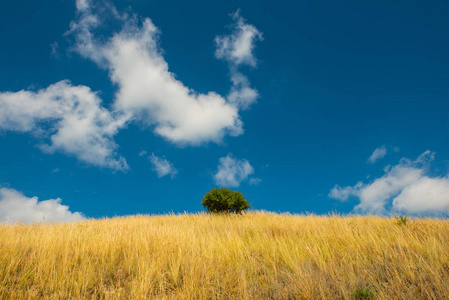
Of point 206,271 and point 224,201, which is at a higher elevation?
point 224,201

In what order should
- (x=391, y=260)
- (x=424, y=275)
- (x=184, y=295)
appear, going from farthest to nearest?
(x=391, y=260)
(x=424, y=275)
(x=184, y=295)

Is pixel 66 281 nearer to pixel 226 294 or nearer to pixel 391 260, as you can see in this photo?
pixel 226 294

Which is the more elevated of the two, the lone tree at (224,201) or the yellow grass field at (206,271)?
the lone tree at (224,201)

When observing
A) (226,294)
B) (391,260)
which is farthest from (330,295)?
(391,260)

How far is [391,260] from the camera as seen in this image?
5.24m

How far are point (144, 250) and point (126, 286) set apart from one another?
42.6 inches

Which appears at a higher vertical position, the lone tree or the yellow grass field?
the lone tree

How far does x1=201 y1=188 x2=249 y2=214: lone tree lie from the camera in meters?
14.9

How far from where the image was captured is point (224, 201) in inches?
586

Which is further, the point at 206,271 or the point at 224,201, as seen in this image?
the point at 224,201

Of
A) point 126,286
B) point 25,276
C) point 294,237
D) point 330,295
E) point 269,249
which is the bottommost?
point 330,295

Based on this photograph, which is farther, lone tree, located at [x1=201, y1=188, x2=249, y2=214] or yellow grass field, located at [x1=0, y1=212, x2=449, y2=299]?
lone tree, located at [x1=201, y1=188, x2=249, y2=214]

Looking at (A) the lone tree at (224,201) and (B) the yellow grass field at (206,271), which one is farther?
(A) the lone tree at (224,201)

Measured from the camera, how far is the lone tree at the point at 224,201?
14.9m
